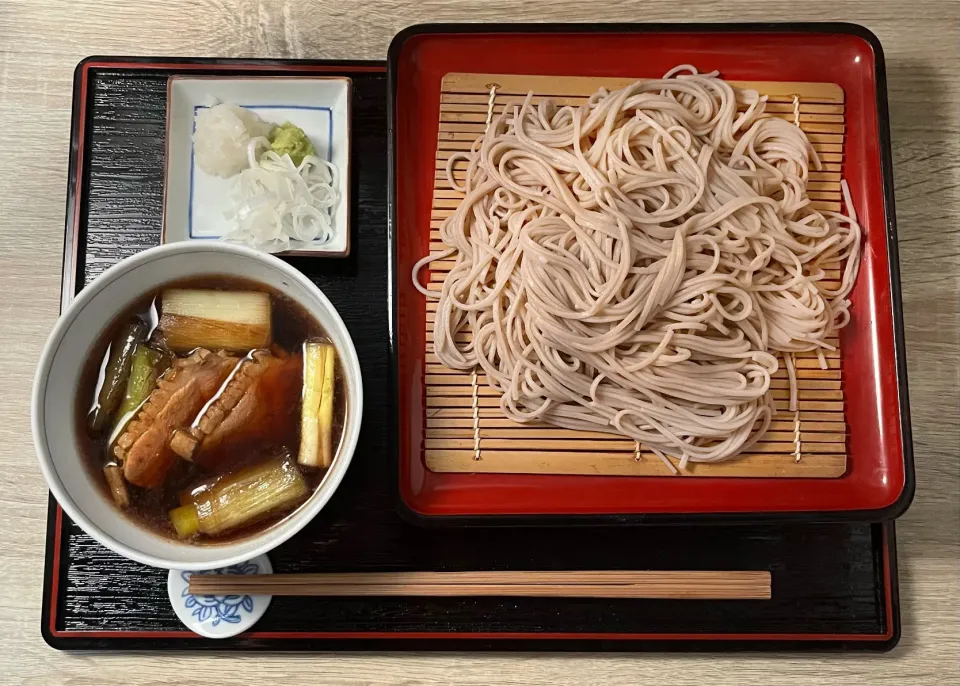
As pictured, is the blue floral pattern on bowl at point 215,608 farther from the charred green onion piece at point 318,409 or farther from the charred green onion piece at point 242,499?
the charred green onion piece at point 318,409

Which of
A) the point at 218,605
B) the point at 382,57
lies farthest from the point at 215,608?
the point at 382,57

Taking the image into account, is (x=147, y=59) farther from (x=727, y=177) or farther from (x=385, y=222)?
(x=727, y=177)

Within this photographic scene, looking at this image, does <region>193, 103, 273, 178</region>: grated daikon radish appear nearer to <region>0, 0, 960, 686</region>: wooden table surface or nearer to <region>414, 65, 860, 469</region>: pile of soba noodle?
<region>0, 0, 960, 686</region>: wooden table surface

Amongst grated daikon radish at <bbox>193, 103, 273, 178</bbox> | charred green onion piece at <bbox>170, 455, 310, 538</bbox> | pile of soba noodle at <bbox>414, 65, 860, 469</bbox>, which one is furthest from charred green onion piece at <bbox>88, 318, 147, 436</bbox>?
pile of soba noodle at <bbox>414, 65, 860, 469</bbox>

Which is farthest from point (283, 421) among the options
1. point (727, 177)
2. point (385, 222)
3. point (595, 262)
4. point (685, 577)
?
point (727, 177)

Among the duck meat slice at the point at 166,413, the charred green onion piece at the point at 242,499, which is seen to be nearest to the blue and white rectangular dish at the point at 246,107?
the duck meat slice at the point at 166,413

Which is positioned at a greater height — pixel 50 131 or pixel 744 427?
pixel 50 131
